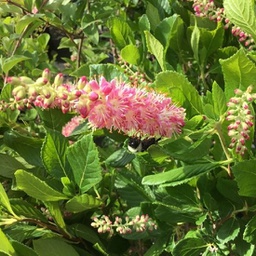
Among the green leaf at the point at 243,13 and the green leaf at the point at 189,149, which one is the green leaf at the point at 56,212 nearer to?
the green leaf at the point at 189,149

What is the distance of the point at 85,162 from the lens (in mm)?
1085

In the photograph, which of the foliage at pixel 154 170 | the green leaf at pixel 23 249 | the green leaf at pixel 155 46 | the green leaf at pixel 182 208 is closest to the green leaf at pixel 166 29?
the foliage at pixel 154 170

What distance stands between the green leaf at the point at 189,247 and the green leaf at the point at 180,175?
160 mm

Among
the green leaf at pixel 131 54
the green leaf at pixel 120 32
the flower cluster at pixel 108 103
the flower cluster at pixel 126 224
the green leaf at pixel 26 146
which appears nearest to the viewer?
the flower cluster at pixel 108 103

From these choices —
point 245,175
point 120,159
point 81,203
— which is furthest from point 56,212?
point 245,175

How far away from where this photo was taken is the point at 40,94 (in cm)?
80

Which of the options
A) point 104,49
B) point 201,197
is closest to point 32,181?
point 201,197

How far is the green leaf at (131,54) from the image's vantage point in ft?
4.47

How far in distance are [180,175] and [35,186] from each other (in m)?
0.29

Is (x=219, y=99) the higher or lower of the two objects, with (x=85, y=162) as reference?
higher

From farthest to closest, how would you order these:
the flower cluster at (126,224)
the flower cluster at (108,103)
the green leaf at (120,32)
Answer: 1. the green leaf at (120,32)
2. the flower cluster at (126,224)
3. the flower cluster at (108,103)

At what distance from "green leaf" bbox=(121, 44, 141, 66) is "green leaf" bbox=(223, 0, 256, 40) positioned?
13.5 inches

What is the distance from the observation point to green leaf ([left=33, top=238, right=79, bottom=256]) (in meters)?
1.09

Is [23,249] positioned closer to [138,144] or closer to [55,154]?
[55,154]
